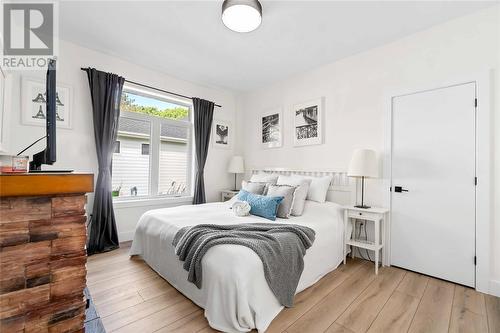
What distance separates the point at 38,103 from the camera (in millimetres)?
2635

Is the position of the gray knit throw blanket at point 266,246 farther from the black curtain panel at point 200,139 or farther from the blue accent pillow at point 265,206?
the black curtain panel at point 200,139

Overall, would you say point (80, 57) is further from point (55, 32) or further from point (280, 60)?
point (280, 60)

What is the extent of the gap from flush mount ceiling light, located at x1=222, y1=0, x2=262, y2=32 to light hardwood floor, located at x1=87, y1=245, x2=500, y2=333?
2.52 m

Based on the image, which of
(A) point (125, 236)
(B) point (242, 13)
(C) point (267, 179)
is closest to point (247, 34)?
(B) point (242, 13)

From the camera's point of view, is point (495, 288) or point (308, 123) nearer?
point (495, 288)

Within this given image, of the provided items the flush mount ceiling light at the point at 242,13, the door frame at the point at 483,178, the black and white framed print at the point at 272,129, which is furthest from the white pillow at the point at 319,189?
the flush mount ceiling light at the point at 242,13

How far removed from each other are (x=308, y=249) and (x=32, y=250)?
1.89 metres

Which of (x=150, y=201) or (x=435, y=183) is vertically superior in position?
(x=435, y=183)

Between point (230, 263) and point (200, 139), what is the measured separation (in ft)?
9.49

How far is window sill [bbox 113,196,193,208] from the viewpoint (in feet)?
10.7

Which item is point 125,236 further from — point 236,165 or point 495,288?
point 495,288

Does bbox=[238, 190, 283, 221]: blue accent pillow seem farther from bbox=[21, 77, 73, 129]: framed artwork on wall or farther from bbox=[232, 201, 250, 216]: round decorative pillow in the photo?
bbox=[21, 77, 73, 129]: framed artwork on wall

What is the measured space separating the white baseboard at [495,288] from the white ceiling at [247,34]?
2.58 metres

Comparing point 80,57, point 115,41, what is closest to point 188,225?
point 115,41
